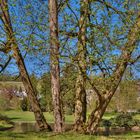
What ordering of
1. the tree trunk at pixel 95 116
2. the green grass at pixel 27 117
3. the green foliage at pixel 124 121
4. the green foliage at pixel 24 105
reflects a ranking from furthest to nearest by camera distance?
the green foliage at pixel 24 105 < the green grass at pixel 27 117 < the green foliage at pixel 124 121 < the tree trunk at pixel 95 116

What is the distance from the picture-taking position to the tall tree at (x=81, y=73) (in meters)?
15.5

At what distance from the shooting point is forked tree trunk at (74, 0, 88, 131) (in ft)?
50.8

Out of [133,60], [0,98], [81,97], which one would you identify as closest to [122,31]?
[133,60]

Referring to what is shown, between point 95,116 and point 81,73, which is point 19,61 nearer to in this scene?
point 81,73

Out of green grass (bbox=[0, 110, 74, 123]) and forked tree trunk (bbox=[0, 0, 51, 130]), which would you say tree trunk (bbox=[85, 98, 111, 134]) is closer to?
forked tree trunk (bbox=[0, 0, 51, 130])

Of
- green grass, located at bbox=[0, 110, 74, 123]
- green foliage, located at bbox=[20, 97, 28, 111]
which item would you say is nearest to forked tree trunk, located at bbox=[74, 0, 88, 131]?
green grass, located at bbox=[0, 110, 74, 123]

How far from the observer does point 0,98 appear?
213 ft

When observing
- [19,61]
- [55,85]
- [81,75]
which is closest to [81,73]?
[81,75]

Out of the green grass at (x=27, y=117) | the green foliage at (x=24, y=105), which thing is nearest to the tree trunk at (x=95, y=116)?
the green grass at (x=27, y=117)

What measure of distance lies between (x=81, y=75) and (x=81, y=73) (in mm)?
461

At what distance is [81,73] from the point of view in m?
15.8

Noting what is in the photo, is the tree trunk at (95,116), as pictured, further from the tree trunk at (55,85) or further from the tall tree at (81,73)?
the tree trunk at (55,85)

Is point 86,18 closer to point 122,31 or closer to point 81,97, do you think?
point 122,31

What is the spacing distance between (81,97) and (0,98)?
48474 mm
